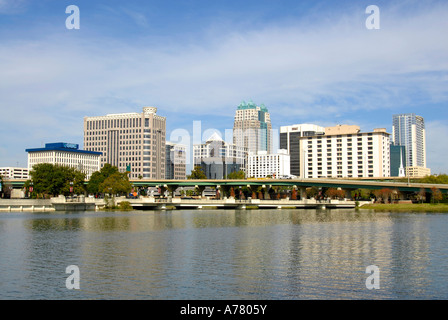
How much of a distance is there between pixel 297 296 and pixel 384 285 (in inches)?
294

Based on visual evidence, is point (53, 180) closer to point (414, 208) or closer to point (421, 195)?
point (414, 208)

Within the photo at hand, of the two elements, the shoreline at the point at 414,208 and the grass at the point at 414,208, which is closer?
the shoreline at the point at 414,208

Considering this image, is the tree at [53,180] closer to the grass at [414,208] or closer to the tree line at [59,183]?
the tree line at [59,183]

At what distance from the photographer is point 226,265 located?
41.1 m

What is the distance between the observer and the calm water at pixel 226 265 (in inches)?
1261

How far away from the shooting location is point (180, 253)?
48438mm

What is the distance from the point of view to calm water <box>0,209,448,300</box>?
105 ft

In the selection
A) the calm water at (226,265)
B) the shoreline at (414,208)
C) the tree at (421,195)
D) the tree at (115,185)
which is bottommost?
the shoreline at (414,208)

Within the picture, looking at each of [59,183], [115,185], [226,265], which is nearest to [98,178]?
[59,183]

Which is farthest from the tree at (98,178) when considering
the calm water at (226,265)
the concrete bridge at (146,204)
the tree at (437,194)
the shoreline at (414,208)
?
the calm water at (226,265)
